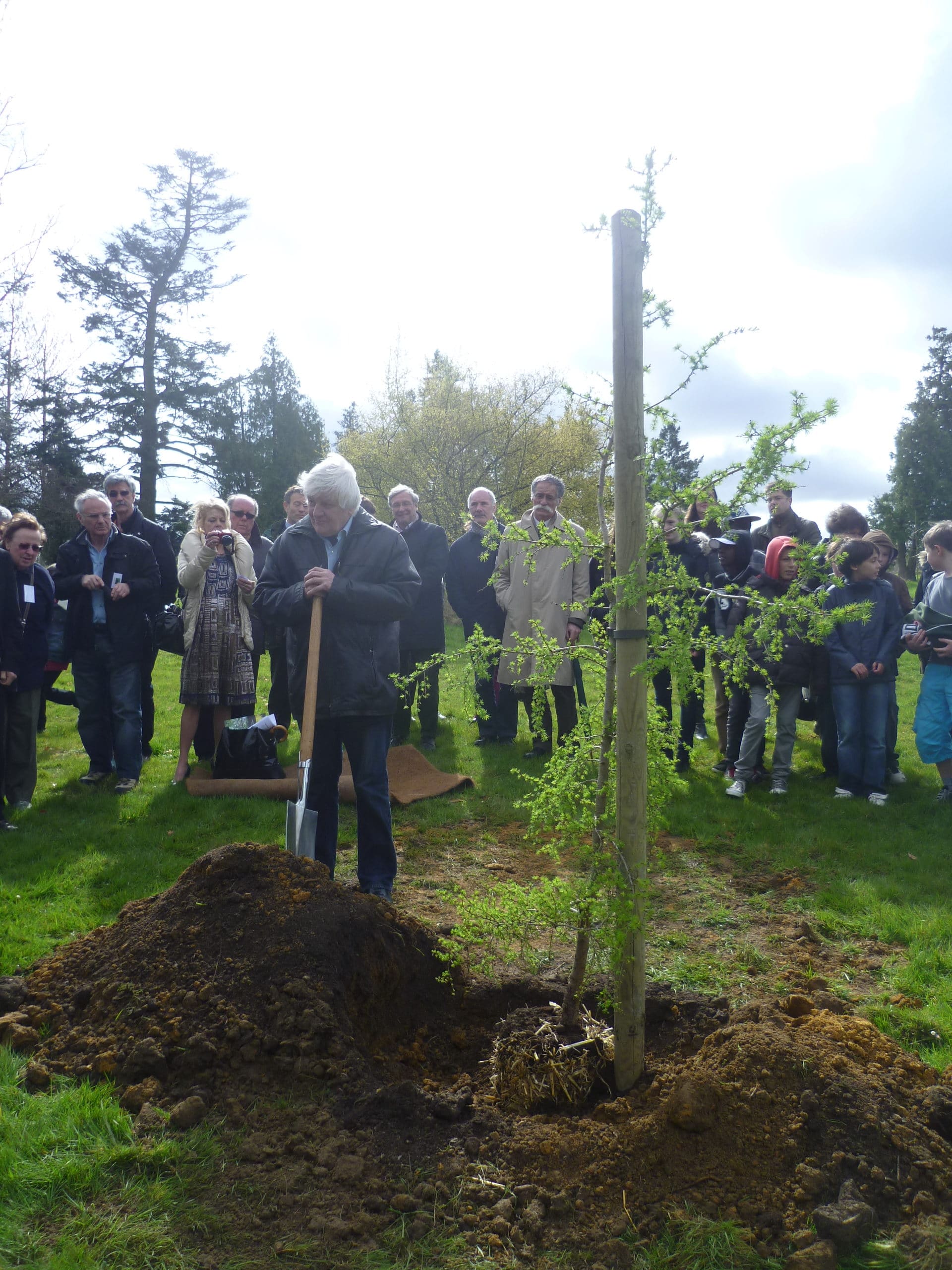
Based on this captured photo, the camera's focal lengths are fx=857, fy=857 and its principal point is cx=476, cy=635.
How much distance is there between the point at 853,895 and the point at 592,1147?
3042mm

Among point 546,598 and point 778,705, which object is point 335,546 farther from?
point 778,705

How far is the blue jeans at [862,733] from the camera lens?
7047 mm

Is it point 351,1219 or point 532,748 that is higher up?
point 532,748

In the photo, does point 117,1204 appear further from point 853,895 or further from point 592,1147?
point 853,895

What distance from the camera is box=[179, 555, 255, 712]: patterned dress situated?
715cm

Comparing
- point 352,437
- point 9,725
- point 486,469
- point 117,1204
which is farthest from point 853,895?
point 352,437

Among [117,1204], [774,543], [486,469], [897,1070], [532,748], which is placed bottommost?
[117,1204]

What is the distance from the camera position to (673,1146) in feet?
8.61

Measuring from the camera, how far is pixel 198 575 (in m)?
7.12

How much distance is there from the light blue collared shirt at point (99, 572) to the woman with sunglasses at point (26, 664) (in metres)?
0.39

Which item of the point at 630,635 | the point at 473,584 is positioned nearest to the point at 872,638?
the point at 473,584

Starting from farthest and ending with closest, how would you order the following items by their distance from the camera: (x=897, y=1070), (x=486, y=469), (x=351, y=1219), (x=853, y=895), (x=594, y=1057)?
1. (x=486, y=469)
2. (x=853, y=895)
3. (x=594, y=1057)
4. (x=897, y=1070)
5. (x=351, y=1219)

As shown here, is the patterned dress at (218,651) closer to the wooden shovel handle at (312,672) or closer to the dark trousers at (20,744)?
the dark trousers at (20,744)

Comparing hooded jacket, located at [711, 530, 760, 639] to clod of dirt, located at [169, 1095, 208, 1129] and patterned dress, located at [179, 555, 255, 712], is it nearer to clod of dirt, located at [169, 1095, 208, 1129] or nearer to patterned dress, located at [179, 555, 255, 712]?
patterned dress, located at [179, 555, 255, 712]
